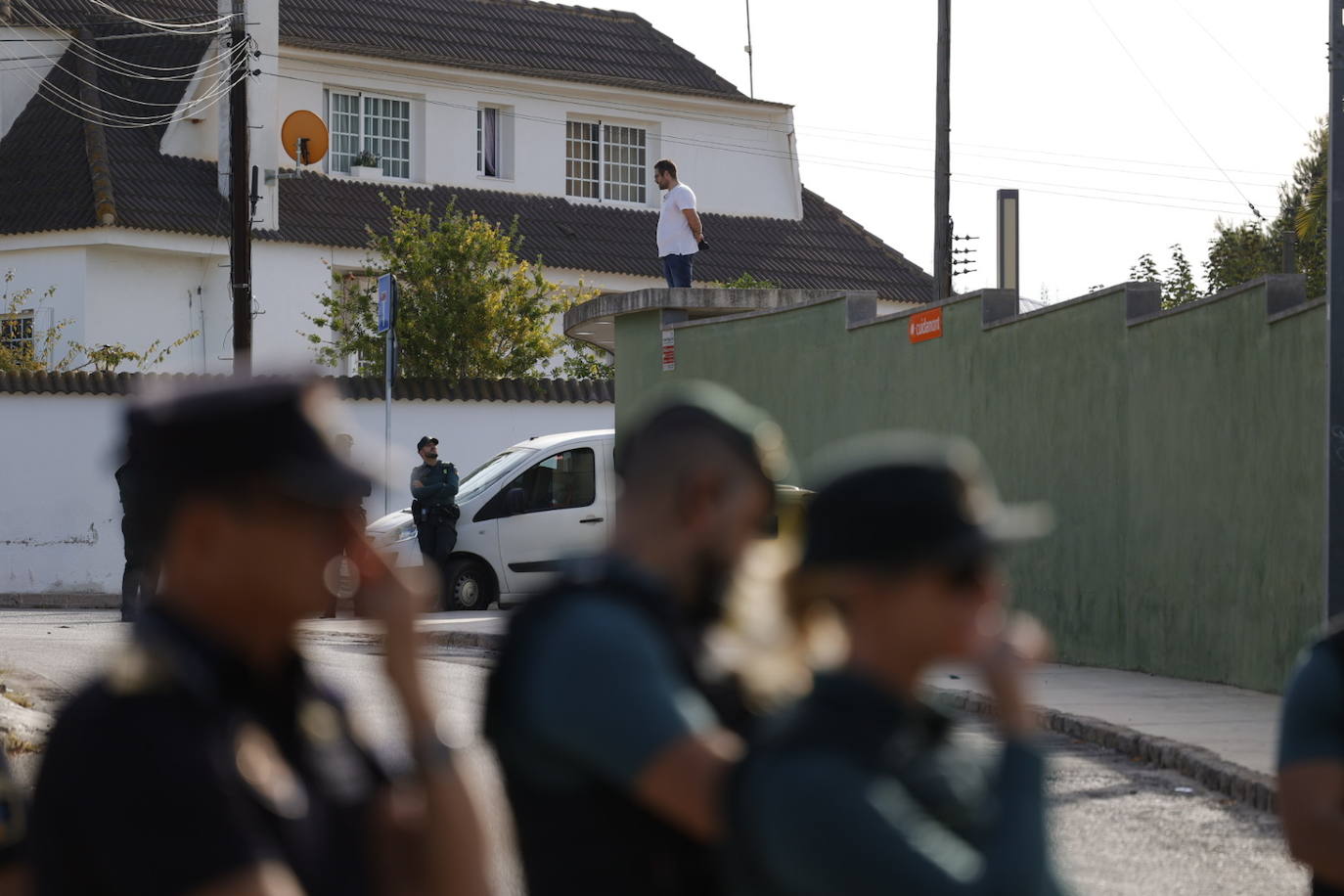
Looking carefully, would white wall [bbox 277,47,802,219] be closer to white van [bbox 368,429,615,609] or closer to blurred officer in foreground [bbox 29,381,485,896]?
white van [bbox 368,429,615,609]

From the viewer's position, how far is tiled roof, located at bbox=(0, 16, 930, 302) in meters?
35.5

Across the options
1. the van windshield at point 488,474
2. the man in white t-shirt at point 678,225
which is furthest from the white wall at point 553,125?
the van windshield at point 488,474

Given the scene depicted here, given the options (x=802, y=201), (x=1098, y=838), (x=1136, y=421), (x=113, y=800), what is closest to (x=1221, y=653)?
(x=1136, y=421)

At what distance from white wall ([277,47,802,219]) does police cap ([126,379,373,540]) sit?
37.1 metres

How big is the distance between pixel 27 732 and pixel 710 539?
26.6ft

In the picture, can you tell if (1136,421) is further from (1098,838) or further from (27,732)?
(27,732)

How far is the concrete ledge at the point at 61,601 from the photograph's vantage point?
2473cm

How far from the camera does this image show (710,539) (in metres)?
2.80

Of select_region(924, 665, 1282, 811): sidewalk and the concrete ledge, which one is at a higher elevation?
select_region(924, 665, 1282, 811): sidewalk

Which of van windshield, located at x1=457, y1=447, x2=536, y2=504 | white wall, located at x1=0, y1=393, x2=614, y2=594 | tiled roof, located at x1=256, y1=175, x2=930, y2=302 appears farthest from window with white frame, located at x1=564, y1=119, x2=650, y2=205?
van windshield, located at x1=457, y1=447, x2=536, y2=504

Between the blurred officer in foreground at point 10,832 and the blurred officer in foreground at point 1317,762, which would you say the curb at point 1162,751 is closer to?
the blurred officer in foreground at point 1317,762

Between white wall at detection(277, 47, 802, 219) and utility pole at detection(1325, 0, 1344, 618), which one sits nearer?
utility pole at detection(1325, 0, 1344, 618)

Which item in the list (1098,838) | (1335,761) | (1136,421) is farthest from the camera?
(1136,421)

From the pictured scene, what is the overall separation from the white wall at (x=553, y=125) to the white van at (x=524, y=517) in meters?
20.0
